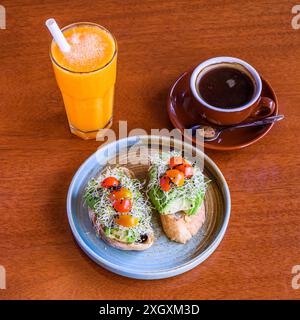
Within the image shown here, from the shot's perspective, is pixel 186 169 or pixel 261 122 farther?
pixel 261 122

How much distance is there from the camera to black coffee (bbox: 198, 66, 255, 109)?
1.47 m

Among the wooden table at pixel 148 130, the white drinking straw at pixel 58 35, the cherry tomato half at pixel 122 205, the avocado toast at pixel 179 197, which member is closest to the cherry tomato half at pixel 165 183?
the avocado toast at pixel 179 197

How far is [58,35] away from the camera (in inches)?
50.7

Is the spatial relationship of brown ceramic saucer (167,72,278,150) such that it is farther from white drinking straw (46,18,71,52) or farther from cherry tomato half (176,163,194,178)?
white drinking straw (46,18,71,52)

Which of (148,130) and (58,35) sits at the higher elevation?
(58,35)

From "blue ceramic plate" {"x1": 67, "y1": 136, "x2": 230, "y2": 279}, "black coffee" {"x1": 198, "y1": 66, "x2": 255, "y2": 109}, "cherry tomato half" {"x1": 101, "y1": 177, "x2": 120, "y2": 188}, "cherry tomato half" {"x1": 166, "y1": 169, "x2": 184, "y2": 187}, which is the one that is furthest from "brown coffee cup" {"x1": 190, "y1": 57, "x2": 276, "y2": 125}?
"cherry tomato half" {"x1": 101, "y1": 177, "x2": 120, "y2": 188}

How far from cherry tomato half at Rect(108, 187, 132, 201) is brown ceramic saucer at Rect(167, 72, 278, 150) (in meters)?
0.30

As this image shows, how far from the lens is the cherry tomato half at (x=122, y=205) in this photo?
1.28 meters

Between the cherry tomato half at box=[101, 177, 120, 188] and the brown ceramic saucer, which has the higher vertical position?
the brown ceramic saucer

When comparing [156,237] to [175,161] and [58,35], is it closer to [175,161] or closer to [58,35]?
[175,161]

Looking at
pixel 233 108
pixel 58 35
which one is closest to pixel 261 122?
pixel 233 108

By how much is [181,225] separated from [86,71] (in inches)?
19.3

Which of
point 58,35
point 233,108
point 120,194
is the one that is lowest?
point 120,194

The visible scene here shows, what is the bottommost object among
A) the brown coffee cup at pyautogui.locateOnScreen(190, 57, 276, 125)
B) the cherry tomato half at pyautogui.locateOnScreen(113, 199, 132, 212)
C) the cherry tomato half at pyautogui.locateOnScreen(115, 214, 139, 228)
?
the cherry tomato half at pyautogui.locateOnScreen(115, 214, 139, 228)
